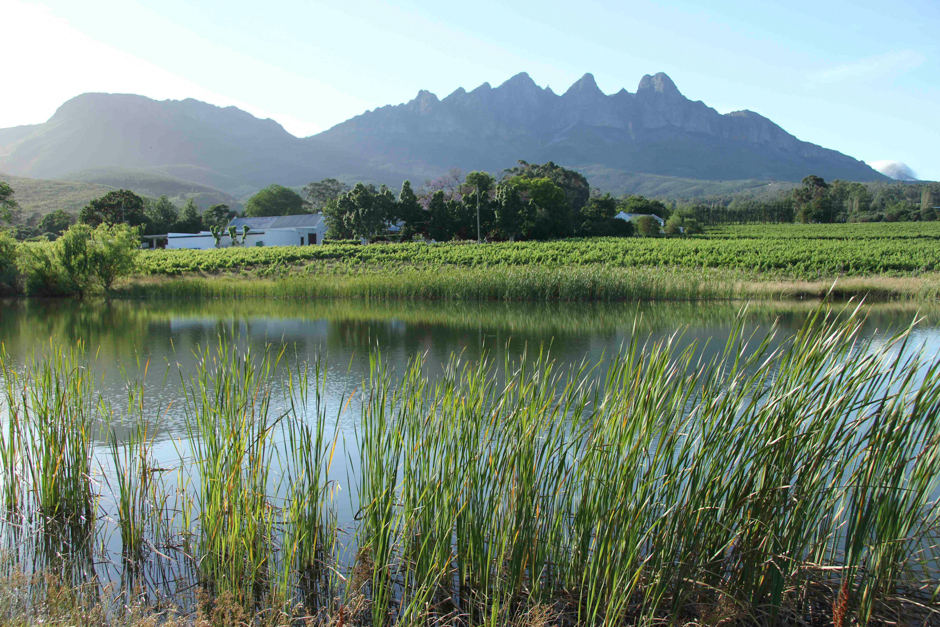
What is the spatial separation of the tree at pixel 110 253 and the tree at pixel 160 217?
91.2ft

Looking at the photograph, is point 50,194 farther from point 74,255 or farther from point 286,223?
point 74,255

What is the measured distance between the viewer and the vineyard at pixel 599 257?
85.0ft

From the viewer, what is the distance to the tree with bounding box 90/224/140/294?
23469 mm

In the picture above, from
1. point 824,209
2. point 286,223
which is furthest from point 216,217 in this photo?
point 824,209

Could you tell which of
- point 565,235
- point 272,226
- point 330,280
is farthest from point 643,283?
point 272,226

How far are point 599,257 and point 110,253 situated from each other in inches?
849

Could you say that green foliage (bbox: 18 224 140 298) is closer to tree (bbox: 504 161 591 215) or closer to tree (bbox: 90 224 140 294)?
tree (bbox: 90 224 140 294)

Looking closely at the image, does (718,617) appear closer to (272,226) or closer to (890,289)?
(890,289)

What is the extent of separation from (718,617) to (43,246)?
91.7 feet

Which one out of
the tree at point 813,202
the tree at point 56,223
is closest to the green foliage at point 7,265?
the tree at point 56,223

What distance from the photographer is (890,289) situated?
1950 cm

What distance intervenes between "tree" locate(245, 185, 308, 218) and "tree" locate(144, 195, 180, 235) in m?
16.0

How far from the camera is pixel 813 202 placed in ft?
206

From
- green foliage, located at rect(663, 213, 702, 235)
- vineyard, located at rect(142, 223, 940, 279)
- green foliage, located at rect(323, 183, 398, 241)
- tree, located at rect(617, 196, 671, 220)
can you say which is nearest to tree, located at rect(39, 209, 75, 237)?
vineyard, located at rect(142, 223, 940, 279)
